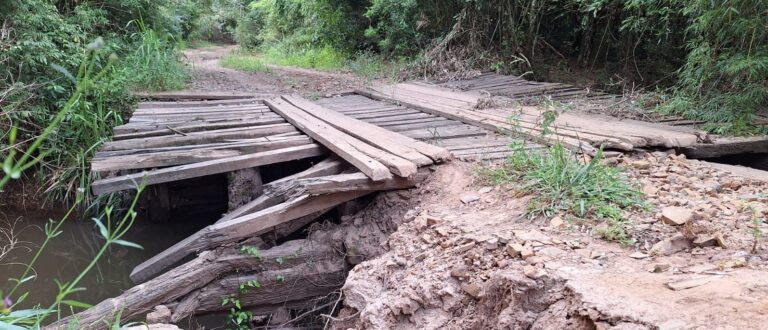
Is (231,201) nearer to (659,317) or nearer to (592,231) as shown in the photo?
(592,231)

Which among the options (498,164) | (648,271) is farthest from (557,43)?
(648,271)

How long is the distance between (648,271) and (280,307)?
2.45m

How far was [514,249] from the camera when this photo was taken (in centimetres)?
238

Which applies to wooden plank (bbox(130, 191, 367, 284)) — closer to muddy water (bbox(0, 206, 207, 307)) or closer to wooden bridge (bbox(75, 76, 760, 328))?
wooden bridge (bbox(75, 76, 760, 328))

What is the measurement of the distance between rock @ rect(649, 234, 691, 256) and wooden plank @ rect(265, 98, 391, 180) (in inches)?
64.0

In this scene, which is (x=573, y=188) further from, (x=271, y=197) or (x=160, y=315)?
(x=160, y=315)

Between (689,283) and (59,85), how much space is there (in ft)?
21.7

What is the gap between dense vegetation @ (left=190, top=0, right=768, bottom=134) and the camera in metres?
4.49

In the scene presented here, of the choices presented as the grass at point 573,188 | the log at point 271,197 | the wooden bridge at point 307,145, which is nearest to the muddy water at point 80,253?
the wooden bridge at point 307,145

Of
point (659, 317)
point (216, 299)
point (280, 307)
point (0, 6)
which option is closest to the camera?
point (659, 317)

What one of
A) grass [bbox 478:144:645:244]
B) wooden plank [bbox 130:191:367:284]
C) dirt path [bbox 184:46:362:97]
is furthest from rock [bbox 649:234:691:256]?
dirt path [bbox 184:46:362:97]

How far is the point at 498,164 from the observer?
11.7ft

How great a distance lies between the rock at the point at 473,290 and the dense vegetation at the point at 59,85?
424cm

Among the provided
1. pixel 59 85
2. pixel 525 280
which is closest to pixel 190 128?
pixel 59 85
